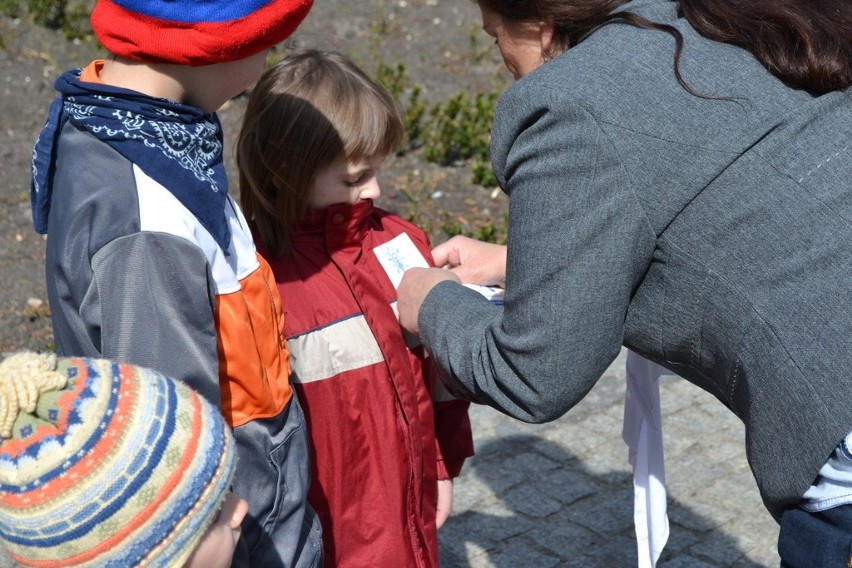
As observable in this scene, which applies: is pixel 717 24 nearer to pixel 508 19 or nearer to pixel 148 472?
pixel 508 19

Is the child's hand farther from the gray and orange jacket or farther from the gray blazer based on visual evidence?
the gray blazer

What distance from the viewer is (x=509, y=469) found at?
173 inches

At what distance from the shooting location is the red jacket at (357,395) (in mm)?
2559

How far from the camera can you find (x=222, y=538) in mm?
1848

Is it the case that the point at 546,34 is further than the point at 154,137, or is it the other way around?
the point at 546,34

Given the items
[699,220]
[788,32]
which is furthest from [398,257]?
[788,32]

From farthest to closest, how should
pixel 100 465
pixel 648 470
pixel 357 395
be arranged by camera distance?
pixel 648 470 < pixel 357 395 < pixel 100 465

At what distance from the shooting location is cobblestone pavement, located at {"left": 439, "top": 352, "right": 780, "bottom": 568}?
393 centimetres

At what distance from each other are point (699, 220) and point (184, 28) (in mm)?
924

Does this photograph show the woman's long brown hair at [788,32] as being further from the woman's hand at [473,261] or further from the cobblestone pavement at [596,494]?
the cobblestone pavement at [596,494]

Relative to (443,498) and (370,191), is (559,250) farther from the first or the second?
(443,498)

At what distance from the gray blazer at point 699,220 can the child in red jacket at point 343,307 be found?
28.8 inches

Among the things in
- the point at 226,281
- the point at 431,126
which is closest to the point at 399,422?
the point at 226,281

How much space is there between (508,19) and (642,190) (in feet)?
1.61
